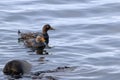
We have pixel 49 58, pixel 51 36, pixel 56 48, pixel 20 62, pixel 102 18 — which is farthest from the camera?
pixel 102 18

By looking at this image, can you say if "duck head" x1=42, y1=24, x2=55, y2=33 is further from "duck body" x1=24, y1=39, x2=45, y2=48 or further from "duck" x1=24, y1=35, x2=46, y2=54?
"duck body" x1=24, y1=39, x2=45, y2=48

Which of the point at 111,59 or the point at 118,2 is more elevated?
the point at 118,2

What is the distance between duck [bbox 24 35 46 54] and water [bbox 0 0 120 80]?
0.33 m

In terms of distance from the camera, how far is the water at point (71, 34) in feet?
53.4

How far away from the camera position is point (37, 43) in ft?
64.3

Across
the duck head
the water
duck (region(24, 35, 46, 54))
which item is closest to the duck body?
duck (region(24, 35, 46, 54))

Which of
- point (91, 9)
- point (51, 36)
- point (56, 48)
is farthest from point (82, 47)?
point (91, 9)

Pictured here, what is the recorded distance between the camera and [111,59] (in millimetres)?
17094

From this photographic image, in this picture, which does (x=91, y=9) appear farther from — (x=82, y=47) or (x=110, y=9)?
(x=82, y=47)

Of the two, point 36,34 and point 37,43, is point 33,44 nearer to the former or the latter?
point 37,43

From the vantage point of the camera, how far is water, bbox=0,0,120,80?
53.4ft

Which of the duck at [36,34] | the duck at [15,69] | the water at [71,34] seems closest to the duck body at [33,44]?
the duck at [36,34]

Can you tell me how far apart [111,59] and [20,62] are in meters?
3.24

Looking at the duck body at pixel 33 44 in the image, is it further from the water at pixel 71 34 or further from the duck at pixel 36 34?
the water at pixel 71 34
